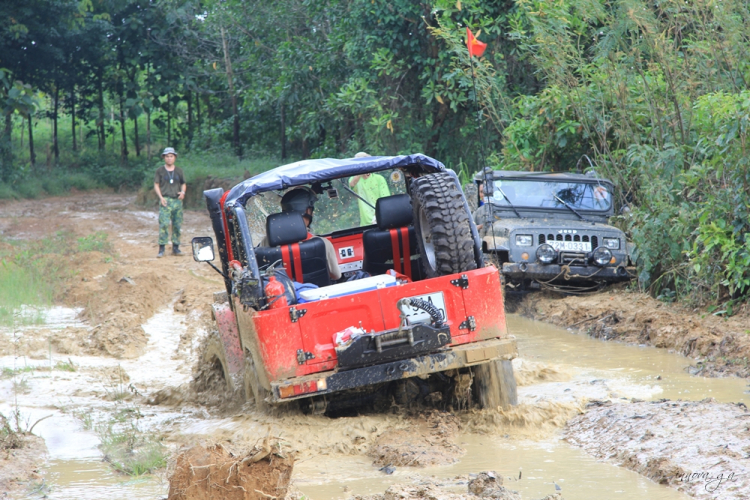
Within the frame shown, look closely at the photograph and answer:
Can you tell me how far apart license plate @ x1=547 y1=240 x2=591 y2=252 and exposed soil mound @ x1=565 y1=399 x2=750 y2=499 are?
417 centimetres

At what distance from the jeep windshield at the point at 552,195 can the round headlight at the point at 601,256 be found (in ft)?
3.55

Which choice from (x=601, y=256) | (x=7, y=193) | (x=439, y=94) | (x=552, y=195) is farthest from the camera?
(x=7, y=193)

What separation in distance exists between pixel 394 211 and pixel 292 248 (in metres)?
0.86

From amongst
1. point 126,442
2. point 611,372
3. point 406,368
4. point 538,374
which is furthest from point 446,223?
point 126,442

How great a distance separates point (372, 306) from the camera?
5117 mm

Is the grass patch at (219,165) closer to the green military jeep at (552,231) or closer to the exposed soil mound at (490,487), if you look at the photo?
the green military jeep at (552,231)

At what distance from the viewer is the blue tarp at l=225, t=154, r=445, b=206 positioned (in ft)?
17.9

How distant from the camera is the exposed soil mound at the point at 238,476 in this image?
373 centimetres

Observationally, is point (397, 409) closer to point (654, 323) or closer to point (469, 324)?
point (469, 324)

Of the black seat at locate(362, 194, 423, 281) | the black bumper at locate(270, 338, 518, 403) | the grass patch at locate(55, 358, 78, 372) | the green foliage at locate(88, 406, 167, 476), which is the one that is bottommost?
the green foliage at locate(88, 406, 167, 476)

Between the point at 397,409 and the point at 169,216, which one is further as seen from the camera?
the point at 169,216

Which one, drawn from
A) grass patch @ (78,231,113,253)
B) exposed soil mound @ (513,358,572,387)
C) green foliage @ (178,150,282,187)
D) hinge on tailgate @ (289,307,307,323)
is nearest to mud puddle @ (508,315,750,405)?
exposed soil mound @ (513,358,572,387)

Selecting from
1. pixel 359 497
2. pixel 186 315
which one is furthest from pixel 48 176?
pixel 359 497

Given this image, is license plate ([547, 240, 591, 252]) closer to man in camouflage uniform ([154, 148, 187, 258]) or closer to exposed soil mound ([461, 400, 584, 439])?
exposed soil mound ([461, 400, 584, 439])
